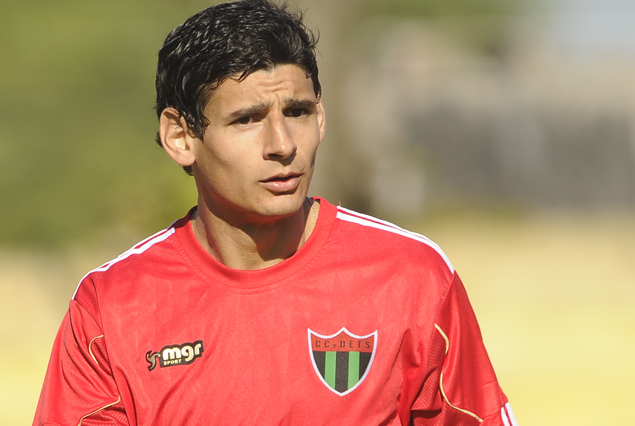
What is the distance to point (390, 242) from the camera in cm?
277

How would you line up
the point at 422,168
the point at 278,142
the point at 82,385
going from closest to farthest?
the point at 278,142
the point at 82,385
the point at 422,168

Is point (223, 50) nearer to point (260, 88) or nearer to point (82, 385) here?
point (260, 88)

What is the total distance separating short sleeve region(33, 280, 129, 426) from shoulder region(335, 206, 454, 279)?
896 millimetres

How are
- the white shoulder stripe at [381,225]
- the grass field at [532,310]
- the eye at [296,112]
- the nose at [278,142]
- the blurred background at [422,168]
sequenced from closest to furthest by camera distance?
the nose at [278,142], the eye at [296,112], the white shoulder stripe at [381,225], the grass field at [532,310], the blurred background at [422,168]

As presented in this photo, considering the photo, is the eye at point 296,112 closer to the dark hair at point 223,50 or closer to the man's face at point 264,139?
the man's face at point 264,139

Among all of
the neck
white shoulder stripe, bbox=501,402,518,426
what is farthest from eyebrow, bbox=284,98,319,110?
white shoulder stripe, bbox=501,402,518,426

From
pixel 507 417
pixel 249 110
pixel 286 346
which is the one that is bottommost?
pixel 507 417

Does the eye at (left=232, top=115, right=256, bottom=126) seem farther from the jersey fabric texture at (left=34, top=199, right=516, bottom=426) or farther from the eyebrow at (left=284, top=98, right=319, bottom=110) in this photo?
the jersey fabric texture at (left=34, top=199, right=516, bottom=426)

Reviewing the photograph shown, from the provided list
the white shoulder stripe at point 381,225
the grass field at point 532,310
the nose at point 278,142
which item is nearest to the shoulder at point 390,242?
the white shoulder stripe at point 381,225

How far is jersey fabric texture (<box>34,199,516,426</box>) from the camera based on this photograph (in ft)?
8.45

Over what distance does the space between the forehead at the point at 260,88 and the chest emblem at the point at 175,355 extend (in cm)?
78

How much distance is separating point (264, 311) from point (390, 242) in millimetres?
488

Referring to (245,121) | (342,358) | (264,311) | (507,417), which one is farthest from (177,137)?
(507,417)

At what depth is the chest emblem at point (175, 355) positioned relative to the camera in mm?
2615
